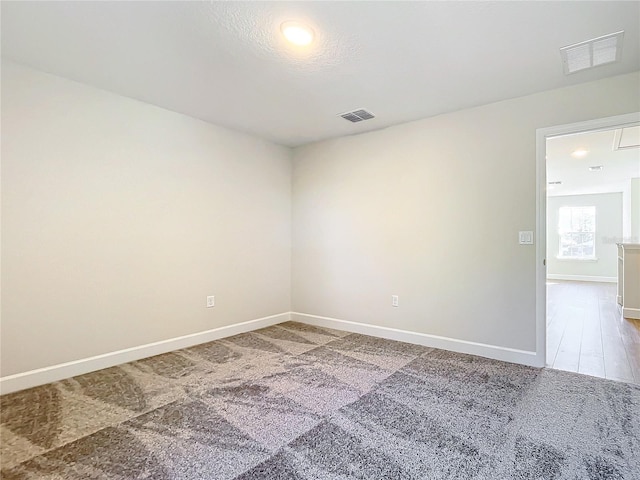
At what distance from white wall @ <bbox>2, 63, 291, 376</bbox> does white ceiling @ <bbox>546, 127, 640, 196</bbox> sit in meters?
3.58

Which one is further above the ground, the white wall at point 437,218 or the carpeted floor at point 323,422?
the white wall at point 437,218

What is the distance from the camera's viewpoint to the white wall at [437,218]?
3080mm

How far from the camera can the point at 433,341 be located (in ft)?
11.8

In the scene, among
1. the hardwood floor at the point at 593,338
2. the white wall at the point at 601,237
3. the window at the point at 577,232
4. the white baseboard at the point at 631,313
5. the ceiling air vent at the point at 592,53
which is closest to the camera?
the ceiling air vent at the point at 592,53

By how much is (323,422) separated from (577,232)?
10591 mm

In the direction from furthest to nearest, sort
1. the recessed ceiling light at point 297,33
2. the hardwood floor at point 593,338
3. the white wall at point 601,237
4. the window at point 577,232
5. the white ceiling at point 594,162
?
the window at point 577,232 → the white wall at point 601,237 → the white ceiling at point 594,162 → the hardwood floor at point 593,338 → the recessed ceiling light at point 297,33

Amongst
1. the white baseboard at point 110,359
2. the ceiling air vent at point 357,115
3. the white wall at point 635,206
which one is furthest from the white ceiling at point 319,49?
the white wall at point 635,206

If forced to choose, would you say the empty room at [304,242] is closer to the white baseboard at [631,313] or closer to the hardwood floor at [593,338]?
the hardwood floor at [593,338]

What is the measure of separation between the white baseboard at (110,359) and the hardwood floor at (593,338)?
131 inches

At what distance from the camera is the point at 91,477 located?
1.58 meters

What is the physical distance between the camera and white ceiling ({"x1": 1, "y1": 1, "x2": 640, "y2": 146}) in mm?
1947

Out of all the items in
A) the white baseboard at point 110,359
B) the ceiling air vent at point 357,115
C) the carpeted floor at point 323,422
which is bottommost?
the carpeted floor at point 323,422

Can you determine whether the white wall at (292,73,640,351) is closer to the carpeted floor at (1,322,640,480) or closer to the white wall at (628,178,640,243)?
the carpeted floor at (1,322,640,480)

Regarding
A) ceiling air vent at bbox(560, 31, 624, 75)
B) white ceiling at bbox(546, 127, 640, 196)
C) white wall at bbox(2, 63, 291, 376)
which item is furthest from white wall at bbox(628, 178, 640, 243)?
white wall at bbox(2, 63, 291, 376)
